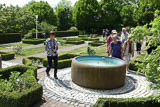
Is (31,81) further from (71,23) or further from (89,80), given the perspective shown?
(71,23)

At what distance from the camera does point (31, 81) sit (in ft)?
19.7

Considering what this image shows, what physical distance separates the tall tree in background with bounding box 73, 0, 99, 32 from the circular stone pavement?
4125cm

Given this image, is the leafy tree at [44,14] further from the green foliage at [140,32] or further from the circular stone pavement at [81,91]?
the green foliage at [140,32]

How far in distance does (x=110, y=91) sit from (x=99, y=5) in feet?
150

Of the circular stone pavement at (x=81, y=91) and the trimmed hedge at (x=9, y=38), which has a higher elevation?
the trimmed hedge at (x=9, y=38)

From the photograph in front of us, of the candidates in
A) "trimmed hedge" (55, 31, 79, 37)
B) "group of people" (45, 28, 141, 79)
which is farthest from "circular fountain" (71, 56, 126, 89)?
"trimmed hedge" (55, 31, 79, 37)

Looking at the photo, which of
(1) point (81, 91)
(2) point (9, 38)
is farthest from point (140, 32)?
(2) point (9, 38)

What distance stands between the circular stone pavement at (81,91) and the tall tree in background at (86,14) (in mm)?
41254

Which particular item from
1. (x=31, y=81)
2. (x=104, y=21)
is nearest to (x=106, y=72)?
(x=31, y=81)

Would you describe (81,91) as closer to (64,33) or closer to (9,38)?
(9,38)

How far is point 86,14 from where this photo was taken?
47.6 meters

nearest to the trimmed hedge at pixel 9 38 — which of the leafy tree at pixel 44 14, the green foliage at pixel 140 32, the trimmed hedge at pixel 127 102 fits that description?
the leafy tree at pixel 44 14

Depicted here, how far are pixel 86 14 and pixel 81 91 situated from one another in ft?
141

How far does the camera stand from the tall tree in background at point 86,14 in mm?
47750
